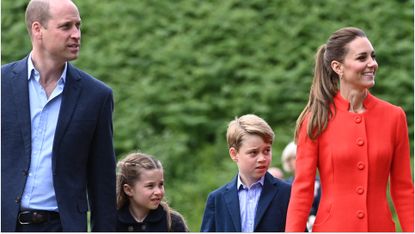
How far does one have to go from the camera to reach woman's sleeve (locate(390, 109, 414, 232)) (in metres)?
5.78

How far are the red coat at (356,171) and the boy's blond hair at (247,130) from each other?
624 mm

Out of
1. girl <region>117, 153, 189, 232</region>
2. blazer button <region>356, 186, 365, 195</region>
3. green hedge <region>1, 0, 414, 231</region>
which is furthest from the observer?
green hedge <region>1, 0, 414, 231</region>

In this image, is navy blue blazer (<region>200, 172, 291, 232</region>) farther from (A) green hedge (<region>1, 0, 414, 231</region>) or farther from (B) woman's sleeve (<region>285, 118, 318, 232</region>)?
(A) green hedge (<region>1, 0, 414, 231</region>)

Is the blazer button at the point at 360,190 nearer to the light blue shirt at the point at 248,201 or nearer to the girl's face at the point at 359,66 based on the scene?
the girl's face at the point at 359,66

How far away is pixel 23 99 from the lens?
5.98m

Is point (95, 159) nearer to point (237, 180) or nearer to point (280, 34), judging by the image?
point (237, 180)

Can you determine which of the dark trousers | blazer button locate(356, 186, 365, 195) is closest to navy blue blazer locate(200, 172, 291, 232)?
blazer button locate(356, 186, 365, 195)

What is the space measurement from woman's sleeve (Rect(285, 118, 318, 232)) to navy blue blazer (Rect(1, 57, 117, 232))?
3.23 feet

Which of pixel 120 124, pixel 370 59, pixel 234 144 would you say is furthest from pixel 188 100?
pixel 370 59

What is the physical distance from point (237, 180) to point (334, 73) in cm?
89

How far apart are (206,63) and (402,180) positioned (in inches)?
328

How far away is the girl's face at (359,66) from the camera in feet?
19.0

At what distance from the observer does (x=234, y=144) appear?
6.58 meters

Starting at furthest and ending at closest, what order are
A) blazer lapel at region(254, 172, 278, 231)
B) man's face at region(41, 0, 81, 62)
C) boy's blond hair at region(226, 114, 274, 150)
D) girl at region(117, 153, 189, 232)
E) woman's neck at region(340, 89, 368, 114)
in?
girl at region(117, 153, 189, 232) < boy's blond hair at region(226, 114, 274, 150) < blazer lapel at region(254, 172, 278, 231) < man's face at region(41, 0, 81, 62) < woman's neck at region(340, 89, 368, 114)
